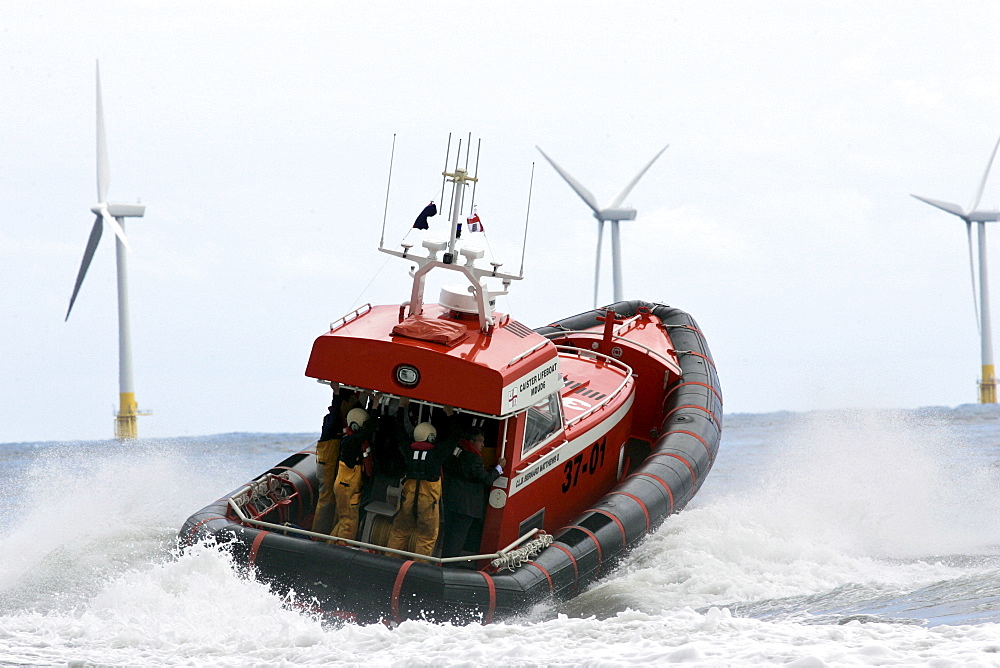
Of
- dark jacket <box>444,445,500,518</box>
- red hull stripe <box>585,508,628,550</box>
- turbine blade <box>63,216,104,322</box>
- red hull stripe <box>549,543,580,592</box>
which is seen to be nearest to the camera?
dark jacket <box>444,445,500,518</box>

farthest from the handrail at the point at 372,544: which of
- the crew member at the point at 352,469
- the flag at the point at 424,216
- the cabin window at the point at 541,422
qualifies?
the flag at the point at 424,216

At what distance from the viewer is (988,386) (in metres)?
32.8

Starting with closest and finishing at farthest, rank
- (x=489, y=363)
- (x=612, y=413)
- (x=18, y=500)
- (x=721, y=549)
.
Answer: (x=489, y=363), (x=721, y=549), (x=612, y=413), (x=18, y=500)

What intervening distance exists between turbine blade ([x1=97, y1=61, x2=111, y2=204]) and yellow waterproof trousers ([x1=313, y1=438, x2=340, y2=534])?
667 inches

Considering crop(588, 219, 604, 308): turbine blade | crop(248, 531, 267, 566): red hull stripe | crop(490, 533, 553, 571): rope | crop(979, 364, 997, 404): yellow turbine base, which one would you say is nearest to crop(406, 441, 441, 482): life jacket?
crop(490, 533, 553, 571): rope

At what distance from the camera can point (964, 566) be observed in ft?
28.3

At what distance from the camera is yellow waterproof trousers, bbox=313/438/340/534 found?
7.66 meters

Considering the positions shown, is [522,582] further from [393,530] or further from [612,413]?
[612,413]

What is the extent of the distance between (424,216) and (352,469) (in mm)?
1906

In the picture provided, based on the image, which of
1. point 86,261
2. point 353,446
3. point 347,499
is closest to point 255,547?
point 347,499

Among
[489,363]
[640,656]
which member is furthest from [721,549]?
[640,656]

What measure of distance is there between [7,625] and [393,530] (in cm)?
241

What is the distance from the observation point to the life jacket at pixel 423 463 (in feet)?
23.3

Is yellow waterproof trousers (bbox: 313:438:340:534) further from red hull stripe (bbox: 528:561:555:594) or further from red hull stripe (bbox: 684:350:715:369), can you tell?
red hull stripe (bbox: 684:350:715:369)
